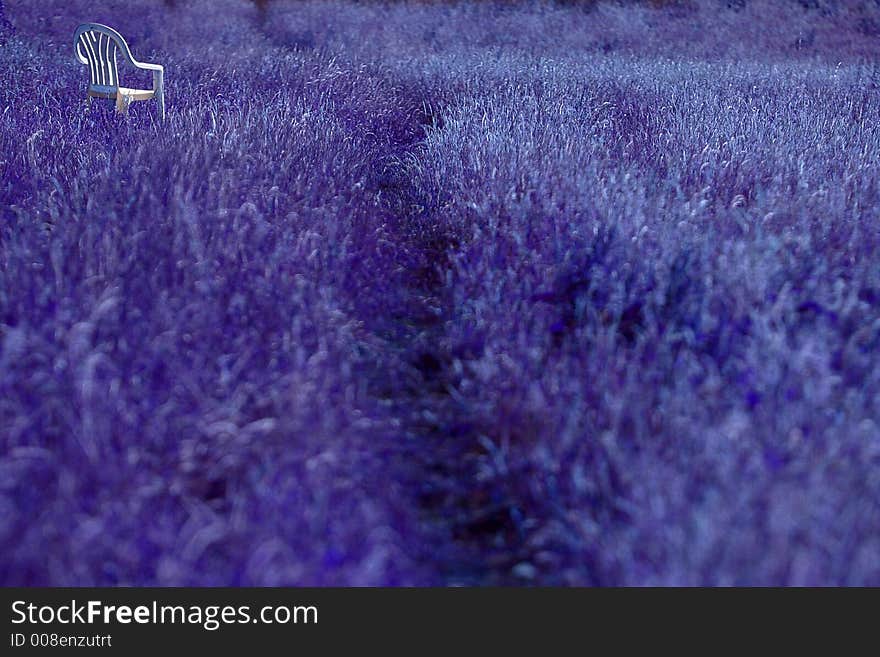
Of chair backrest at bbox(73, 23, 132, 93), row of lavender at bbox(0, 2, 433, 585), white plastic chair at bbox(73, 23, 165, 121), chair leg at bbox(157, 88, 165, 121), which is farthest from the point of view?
chair backrest at bbox(73, 23, 132, 93)

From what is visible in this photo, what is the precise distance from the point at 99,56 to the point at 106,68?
121 mm

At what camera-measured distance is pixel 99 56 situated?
592 centimetres

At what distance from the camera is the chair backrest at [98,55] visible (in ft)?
19.0

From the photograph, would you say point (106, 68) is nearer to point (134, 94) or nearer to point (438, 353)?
point (134, 94)

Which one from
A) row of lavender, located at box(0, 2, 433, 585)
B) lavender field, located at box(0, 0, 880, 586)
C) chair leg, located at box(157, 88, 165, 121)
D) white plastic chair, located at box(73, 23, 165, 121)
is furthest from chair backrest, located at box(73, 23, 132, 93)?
row of lavender, located at box(0, 2, 433, 585)

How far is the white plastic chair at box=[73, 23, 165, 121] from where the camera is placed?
5.64m

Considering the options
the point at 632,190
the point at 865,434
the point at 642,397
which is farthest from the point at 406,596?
the point at 632,190

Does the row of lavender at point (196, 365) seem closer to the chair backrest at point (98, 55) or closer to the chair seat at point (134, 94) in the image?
the chair seat at point (134, 94)

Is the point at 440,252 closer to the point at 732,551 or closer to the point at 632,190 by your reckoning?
the point at 632,190

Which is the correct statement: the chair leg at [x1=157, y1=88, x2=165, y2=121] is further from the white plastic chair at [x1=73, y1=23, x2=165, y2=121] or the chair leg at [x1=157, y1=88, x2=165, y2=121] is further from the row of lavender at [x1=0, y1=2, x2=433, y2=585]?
the row of lavender at [x1=0, y1=2, x2=433, y2=585]

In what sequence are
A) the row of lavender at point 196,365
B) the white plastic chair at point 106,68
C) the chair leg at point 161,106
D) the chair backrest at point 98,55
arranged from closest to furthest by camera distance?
the row of lavender at point 196,365, the chair leg at point 161,106, the white plastic chair at point 106,68, the chair backrest at point 98,55

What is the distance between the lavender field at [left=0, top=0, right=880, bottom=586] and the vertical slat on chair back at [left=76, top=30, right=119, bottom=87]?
1.74ft

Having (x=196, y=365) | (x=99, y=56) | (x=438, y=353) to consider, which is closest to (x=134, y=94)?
(x=99, y=56)

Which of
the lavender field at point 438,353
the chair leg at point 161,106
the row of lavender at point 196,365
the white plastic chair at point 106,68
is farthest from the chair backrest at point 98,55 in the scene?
the row of lavender at point 196,365
